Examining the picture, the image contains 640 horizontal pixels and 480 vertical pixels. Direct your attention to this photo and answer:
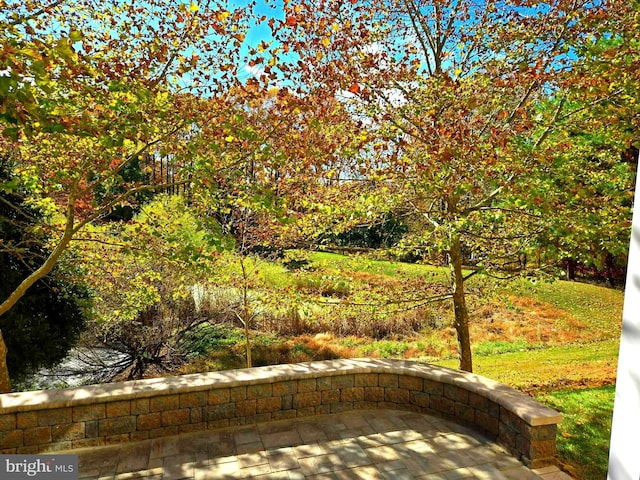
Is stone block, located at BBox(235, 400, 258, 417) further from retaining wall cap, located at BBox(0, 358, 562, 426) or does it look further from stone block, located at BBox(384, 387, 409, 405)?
stone block, located at BBox(384, 387, 409, 405)

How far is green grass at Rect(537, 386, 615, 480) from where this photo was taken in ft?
15.6

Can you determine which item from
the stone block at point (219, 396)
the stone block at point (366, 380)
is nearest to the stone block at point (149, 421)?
the stone block at point (219, 396)

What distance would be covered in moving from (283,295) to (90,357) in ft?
16.2

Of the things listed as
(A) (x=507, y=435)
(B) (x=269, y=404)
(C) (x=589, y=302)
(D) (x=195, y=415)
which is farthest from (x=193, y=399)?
(C) (x=589, y=302)

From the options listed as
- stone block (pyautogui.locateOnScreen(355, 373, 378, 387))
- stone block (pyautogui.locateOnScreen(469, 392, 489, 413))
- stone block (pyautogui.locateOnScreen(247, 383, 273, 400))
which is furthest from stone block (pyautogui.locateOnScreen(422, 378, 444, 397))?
stone block (pyautogui.locateOnScreen(247, 383, 273, 400))

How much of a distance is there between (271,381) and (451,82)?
12.8ft

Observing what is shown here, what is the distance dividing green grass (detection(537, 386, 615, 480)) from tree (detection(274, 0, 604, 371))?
1480mm

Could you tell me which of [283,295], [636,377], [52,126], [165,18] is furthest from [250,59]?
[636,377]

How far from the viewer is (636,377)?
1420 millimetres

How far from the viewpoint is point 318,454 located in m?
3.88

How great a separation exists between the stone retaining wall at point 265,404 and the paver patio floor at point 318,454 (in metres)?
0.13

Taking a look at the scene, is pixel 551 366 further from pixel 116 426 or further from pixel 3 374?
pixel 3 374

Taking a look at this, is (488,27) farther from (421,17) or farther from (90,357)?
(90,357)

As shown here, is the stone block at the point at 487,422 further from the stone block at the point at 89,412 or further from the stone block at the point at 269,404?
the stone block at the point at 89,412
